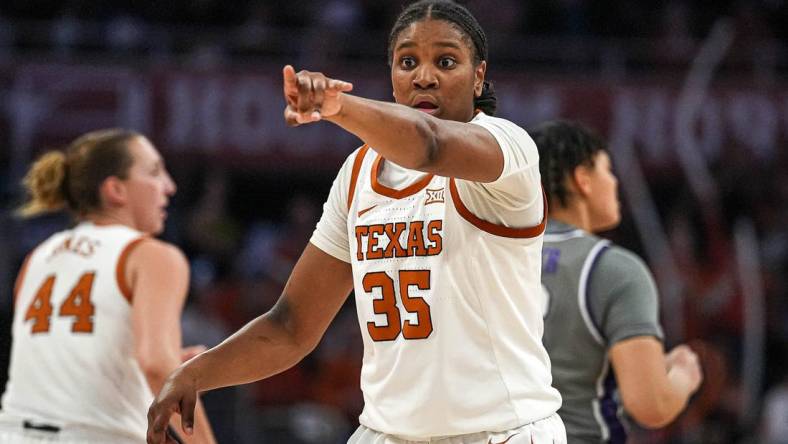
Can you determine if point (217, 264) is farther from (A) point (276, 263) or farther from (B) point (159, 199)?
(B) point (159, 199)

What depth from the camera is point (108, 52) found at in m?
10.4

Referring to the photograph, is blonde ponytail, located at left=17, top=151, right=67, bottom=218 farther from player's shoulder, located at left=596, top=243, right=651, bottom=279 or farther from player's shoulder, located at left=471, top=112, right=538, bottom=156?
player's shoulder, located at left=471, top=112, right=538, bottom=156

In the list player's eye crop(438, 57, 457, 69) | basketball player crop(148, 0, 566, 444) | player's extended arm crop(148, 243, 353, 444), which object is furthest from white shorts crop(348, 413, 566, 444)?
player's eye crop(438, 57, 457, 69)

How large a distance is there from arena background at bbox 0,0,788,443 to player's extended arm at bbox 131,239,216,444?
491cm

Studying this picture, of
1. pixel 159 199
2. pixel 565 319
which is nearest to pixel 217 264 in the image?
pixel 159 199

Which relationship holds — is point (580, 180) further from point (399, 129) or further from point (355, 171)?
point (399, 129)

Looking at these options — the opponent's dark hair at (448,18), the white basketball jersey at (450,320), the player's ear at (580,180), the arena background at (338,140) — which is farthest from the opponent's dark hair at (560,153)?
the arena background at (338,140)

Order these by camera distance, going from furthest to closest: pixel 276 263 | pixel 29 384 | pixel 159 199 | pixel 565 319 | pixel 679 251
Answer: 1. pixel 679 251
2. pixel 276 263
3. pixel 159 199
4. pixel 29 384
5. pixel 565 319

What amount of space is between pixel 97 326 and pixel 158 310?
Answer: 27 centimetres

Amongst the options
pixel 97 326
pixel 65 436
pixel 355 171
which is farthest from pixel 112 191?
pixel 355 171

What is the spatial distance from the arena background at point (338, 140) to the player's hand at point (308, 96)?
22.5ft

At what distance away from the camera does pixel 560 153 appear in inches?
165

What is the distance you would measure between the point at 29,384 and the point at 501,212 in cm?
214

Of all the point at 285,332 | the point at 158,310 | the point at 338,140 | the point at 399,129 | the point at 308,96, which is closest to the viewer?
the point at 308,96
